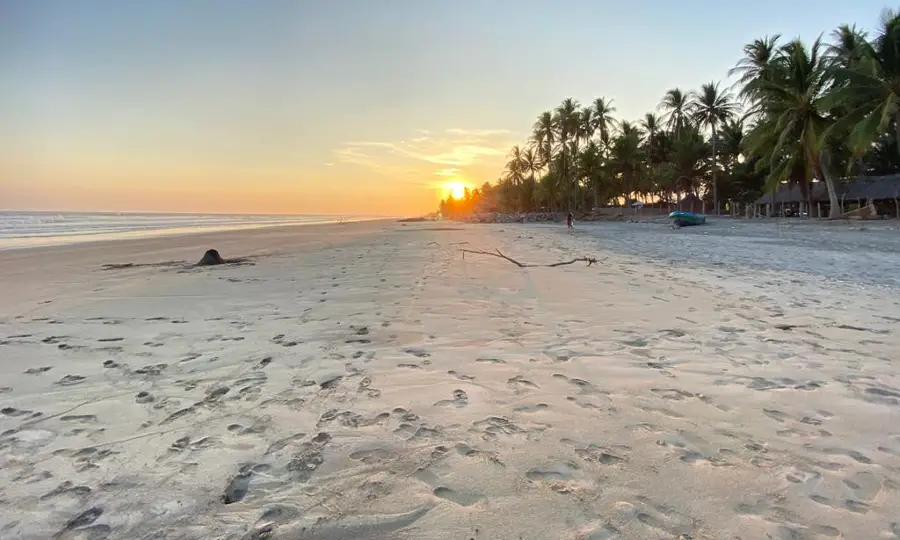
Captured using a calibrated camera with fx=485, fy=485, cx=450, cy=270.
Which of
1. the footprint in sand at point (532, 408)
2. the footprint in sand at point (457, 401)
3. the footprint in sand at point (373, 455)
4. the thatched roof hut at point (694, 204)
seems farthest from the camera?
the thatched roof hut at point (694, 204)

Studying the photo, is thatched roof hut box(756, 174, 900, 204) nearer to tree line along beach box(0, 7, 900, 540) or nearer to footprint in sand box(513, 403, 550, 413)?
tree line along beach box(0, 7, 900, 540)

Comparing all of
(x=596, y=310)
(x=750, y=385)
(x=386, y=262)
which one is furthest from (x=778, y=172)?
(x=750, y=385)

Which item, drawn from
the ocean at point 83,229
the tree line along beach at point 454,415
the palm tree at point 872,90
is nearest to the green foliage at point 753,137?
the palm tree at point 872,90

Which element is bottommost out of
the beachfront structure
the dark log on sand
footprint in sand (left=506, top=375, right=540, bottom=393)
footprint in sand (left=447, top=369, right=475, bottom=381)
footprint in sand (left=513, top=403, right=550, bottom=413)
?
footprint in sand (left=513, top=403, right=550, bottom=413)

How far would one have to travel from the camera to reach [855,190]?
34.9m

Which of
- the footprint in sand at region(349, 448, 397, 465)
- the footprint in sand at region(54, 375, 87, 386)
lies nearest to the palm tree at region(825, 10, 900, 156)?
the footprint in sand at region(349, 448, 397, 465)

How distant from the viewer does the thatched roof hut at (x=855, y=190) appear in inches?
1272

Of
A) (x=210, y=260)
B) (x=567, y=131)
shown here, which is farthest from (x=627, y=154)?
(x=210, y=260)

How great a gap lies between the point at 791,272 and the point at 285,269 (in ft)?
34.0

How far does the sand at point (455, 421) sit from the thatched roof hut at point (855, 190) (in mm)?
35555

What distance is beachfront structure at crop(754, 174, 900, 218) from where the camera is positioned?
32.5 metres

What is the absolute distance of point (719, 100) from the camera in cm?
4359

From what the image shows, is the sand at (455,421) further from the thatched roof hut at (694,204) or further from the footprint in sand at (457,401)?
the thatched roof hut at (694,204)

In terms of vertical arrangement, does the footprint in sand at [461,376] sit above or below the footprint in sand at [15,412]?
below
